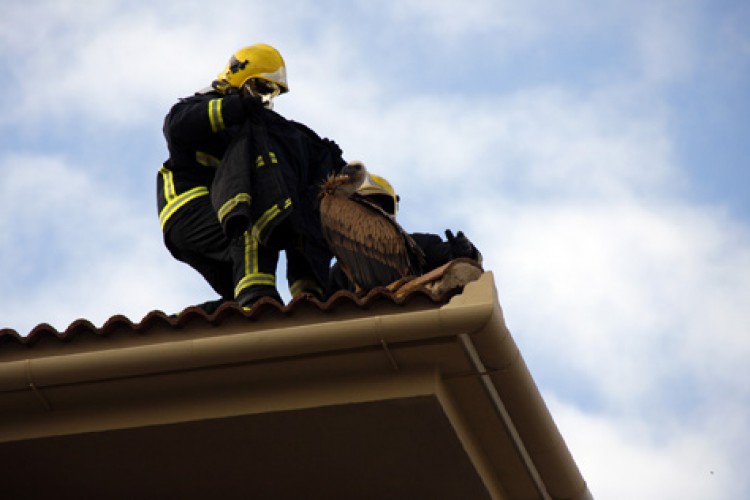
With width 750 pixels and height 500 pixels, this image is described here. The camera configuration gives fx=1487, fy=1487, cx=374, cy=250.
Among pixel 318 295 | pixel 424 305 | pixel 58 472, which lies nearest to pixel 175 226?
pixel 318 295

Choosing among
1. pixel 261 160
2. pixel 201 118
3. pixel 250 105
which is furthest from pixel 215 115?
pixel 261 160

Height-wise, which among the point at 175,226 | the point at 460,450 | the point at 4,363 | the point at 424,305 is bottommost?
the point at 460,450

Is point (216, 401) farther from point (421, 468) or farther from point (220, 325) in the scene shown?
point (421, 468)

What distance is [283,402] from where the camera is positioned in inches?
270

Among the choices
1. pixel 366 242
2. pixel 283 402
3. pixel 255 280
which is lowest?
pixel 283 402

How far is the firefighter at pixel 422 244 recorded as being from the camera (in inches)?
388

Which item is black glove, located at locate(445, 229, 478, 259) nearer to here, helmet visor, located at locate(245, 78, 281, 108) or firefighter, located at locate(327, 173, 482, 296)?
firefighter, located at locate(327, 173, 482, 296)

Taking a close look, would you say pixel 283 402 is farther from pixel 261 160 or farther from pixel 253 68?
pixel 253 68

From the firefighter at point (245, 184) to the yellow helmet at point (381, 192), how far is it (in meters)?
0.33

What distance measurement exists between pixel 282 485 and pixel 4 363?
1471 mm

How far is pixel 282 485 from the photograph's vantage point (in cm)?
732

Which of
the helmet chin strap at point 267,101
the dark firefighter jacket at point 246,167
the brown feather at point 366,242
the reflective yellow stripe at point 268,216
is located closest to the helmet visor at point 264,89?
the helmet chin strap at point 267,101

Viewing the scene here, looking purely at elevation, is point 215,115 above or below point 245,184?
above

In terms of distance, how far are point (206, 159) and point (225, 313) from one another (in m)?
3.23
